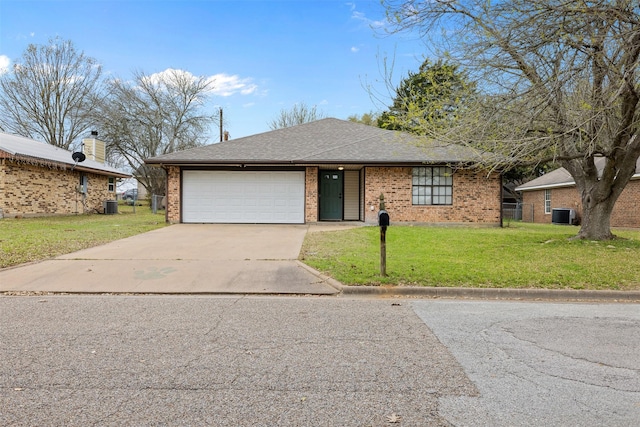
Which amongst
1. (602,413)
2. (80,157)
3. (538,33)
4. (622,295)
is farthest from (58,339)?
(80,157)

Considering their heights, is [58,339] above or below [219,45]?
below

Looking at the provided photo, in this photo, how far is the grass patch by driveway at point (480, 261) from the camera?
21.1 feet

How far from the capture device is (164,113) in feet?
103

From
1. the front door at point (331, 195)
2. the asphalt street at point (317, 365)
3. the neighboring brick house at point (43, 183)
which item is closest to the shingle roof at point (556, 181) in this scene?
the front door at point (331, 195)

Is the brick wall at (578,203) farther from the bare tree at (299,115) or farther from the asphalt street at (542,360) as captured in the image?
the bare tree at (299,115)

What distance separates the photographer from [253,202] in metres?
16.5

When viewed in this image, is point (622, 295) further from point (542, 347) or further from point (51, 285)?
point (51, 285)

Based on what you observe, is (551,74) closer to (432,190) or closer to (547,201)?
(432,190)

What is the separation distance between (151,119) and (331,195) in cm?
2001

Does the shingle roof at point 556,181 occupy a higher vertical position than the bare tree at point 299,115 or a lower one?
lower

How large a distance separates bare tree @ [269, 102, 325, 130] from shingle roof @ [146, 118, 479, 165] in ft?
56.4

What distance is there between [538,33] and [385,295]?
6.09 m

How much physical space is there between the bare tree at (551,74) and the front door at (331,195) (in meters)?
8.59

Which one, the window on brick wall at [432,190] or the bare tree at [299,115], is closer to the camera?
the window on brick wall at [432,190]
